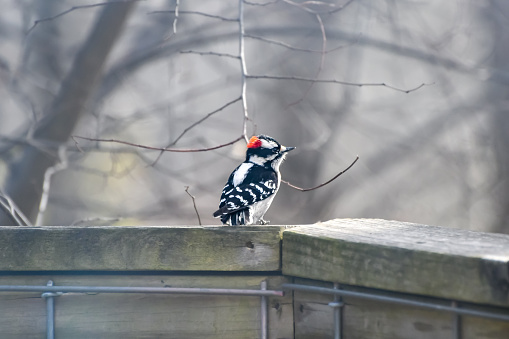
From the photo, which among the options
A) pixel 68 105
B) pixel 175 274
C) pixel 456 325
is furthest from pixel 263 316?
pixel 68 105

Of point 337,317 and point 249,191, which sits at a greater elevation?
point 249,191

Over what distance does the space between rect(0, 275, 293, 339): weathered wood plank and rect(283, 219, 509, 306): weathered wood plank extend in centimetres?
16

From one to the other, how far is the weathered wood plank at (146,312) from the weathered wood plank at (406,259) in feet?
0.53

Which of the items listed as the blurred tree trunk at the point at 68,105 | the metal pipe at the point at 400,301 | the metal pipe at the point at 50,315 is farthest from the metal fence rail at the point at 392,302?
the blurred tree trunk at the point at 68,105

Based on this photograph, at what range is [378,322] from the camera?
195cm

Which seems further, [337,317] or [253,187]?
[253,187]

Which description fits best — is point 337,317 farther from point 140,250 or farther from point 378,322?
point 140,250

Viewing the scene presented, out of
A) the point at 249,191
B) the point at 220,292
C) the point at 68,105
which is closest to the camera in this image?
the point at 220,292

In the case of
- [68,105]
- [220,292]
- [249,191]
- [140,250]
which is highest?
[68,105]

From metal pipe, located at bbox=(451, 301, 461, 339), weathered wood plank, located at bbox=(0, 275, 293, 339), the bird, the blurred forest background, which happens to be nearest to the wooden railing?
weathered wood plank, located at bbox=(0, 275, 293, 339)

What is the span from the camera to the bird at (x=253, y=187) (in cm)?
347

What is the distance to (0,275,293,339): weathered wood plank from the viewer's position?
219 cm

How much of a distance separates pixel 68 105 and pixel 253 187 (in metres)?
2.44

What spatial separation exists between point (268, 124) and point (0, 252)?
7.15m
